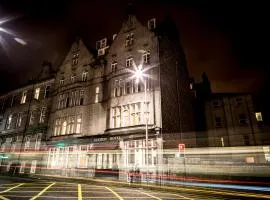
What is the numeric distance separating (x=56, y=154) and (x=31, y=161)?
241 inches

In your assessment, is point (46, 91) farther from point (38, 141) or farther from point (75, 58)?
point (38, 141)

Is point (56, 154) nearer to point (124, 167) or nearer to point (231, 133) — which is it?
point (124, 167)

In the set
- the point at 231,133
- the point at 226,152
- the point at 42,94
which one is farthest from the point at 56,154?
the point at 231,133

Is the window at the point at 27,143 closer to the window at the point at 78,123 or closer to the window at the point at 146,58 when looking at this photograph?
the window at the point at 78,123

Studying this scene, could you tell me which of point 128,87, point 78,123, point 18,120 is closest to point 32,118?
point 18,120

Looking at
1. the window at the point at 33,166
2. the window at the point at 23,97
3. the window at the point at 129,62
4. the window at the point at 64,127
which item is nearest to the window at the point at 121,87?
the window at the point at 129,62

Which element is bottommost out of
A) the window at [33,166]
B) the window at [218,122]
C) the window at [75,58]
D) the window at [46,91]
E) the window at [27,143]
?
the window at [33,166]

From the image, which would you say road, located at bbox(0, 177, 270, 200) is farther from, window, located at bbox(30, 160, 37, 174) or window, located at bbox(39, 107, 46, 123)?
window, located at bbox(39, 107, 46, 123)

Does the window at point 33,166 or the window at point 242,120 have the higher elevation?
the window at point 242,120

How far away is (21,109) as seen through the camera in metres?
36.8

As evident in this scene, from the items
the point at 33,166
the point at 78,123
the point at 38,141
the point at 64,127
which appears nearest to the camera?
the point at 78,123

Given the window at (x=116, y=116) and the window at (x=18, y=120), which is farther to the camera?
the window at (x=18, y=120)

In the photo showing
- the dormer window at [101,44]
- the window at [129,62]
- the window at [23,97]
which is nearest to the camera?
the window at [129,62]

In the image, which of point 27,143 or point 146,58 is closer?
point 146,58
